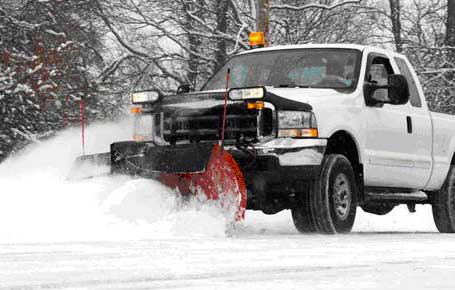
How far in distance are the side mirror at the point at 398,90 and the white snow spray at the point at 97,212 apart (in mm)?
2231

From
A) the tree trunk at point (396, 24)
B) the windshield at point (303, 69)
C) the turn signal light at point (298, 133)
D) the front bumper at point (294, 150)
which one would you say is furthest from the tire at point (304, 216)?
the tree trunk at point (396, 24)

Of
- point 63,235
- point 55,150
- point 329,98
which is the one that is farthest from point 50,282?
point 55,150

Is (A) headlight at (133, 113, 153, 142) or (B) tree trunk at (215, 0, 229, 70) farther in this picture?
(B) tree trunk at (215, 0, 229, 70)

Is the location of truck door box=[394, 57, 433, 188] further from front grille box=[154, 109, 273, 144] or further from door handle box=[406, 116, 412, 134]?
front grille box=[154, 109, 273, 144]

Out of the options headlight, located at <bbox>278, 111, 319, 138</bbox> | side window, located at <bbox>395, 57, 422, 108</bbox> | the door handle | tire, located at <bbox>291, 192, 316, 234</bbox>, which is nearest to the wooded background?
side window, located at <bbox>395, 57, 422, 108</bbox>

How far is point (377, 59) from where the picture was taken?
10211 millimetres

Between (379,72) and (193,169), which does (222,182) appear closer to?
(193,169)

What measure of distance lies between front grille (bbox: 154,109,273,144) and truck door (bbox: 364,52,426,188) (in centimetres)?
134

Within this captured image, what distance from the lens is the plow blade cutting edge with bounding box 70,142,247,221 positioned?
8227mm

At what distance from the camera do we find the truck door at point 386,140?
377 inches

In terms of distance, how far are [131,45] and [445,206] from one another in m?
11.0

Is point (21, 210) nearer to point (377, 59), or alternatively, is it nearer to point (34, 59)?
point (377, 59)

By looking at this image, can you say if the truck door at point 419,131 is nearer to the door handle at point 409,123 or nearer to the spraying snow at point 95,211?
the door handle at point 409,123

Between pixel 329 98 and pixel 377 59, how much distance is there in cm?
140
